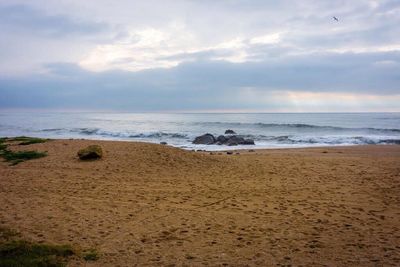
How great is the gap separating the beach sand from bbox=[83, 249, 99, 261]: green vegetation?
97 millimetres

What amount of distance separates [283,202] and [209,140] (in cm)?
2185

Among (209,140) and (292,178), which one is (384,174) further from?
(209,140)

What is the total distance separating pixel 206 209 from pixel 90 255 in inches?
116

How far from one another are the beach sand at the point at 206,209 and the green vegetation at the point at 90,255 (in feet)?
0.32

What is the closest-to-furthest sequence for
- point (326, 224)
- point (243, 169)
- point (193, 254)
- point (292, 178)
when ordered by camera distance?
point (193, 254)
point (326, 224)
point (292, 178)
point (243, 169)

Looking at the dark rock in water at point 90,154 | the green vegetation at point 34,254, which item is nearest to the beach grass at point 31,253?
the green vegetation at point 34,254

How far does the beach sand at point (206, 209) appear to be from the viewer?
5.11 m

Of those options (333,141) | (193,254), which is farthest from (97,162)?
(333,141)

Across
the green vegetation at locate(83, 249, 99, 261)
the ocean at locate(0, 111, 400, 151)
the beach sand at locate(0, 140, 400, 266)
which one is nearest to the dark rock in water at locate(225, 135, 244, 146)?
the ocean at locate(0, 111, 400, 151)

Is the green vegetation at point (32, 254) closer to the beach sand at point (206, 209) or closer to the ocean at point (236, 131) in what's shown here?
the beach sand at point (206, 209)

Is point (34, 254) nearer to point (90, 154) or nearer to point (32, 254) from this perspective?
point (32, 254)

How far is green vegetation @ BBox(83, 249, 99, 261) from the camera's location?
484 centimetres

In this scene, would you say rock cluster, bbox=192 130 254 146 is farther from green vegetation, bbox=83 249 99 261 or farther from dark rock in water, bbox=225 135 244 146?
green vegetation, bbox=83 249 99 261

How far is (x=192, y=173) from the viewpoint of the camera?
11180 millimetres
